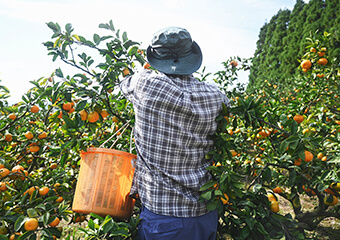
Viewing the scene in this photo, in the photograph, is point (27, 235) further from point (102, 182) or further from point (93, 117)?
point (93, 117)

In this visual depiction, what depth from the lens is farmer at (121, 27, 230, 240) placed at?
1.23m

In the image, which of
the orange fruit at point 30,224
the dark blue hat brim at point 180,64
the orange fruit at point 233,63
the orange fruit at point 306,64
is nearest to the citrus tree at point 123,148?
the orange fruit at point 30,224

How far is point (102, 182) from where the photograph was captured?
1.35 metres

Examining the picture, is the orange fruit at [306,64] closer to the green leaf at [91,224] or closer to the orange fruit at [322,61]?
the orange fruit at [322,61]

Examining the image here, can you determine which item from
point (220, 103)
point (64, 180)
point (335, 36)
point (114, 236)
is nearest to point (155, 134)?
point (220, 103)

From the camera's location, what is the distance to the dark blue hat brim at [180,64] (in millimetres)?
1337

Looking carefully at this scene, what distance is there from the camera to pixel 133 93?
4.40 feet

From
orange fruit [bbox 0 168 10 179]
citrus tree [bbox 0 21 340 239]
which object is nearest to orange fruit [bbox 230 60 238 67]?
citrus tree [bbox 0 21 340 239]

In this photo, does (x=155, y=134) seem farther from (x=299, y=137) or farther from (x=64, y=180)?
(x=64, y=180)

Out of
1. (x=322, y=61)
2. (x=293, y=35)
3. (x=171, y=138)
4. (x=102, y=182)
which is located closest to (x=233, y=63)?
(x=322, y=61)

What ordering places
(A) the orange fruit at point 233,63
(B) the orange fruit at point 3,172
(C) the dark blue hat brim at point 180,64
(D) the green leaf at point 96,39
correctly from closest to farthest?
(C) the dark blue hat brim at point 180,64, (B) the orange fruit at point 3,172, (D) the green leaf at point 96,39, (A) the orange fruit at point 233,63

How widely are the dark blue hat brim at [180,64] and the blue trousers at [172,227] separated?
2.37 ft

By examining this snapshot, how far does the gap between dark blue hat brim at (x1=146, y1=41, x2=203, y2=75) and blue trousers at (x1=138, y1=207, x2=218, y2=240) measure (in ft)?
2.37

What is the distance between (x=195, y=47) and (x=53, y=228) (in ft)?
3.91
